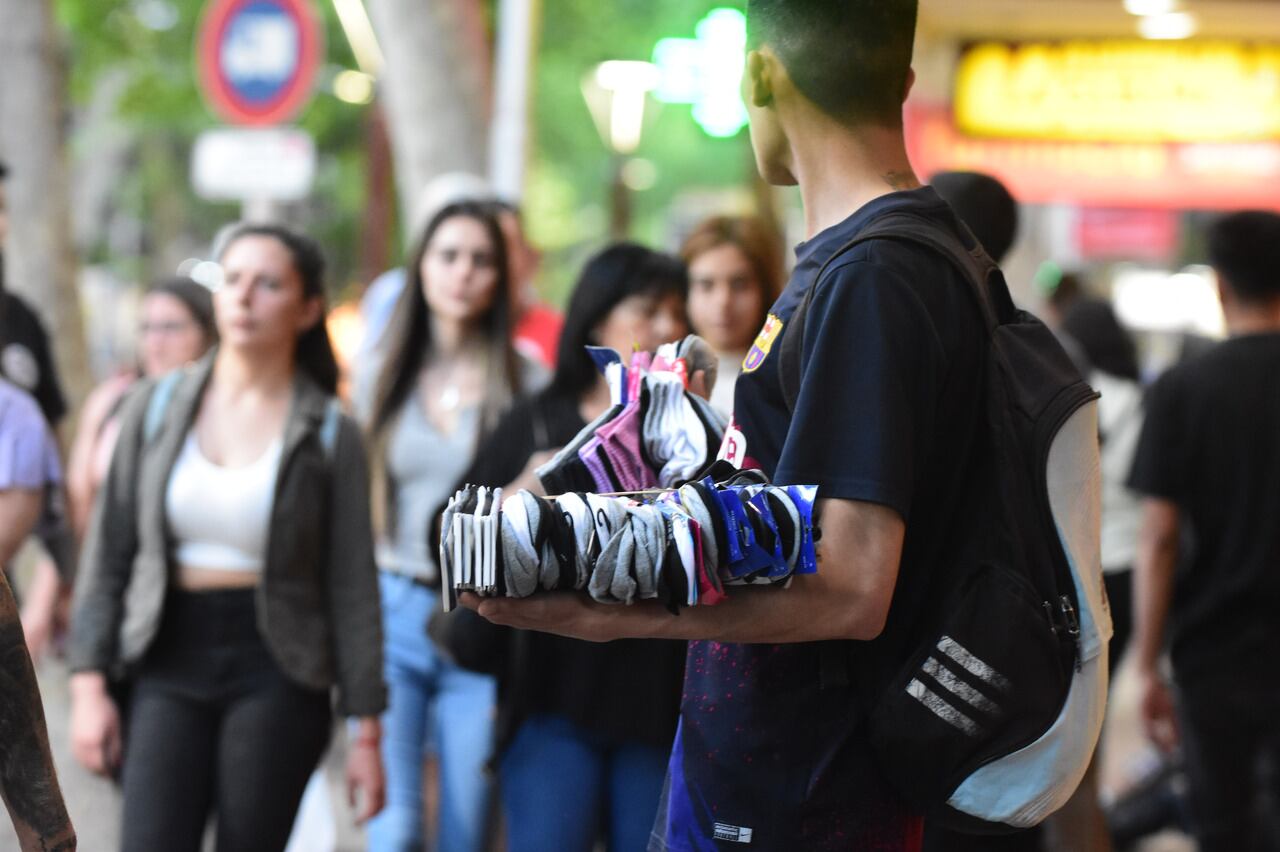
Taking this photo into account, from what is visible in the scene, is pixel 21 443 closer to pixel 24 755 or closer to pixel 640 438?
pixel 24 755

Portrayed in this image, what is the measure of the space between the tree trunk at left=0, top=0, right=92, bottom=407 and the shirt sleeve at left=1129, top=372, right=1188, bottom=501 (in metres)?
7.83

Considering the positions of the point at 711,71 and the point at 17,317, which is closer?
the point at 17,317

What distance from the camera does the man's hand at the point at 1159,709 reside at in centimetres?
561

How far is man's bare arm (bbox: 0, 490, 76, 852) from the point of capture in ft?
8.10

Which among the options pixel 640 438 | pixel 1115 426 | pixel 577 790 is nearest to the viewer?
pixel 640 438

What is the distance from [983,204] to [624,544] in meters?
2.60

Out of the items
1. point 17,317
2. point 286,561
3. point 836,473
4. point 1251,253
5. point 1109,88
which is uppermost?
point 1109,88

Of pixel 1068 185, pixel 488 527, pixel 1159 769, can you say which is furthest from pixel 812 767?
pixel 1068 185

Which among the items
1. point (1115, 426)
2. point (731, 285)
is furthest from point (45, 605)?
point (1115, 426)

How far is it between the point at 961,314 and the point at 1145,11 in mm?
9124

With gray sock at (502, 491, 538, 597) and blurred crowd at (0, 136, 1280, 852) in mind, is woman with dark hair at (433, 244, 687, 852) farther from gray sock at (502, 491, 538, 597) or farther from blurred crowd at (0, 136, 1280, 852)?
gray sock at (502, 491, 538, 597)

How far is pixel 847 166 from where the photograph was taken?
243 centimetres

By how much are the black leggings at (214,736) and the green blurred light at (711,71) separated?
1039cm

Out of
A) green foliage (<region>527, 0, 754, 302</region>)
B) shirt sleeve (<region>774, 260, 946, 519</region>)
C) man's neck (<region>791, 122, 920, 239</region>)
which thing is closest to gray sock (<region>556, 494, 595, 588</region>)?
shirt sleeve (<region>774, 260, 946, 519</region>)
